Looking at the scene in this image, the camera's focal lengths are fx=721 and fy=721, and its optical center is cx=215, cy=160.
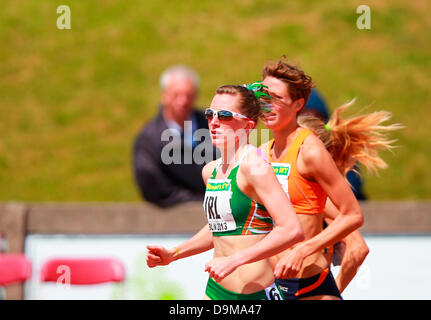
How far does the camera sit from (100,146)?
14.9 m

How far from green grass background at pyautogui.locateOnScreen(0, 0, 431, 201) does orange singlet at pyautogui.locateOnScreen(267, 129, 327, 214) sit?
8.97 m

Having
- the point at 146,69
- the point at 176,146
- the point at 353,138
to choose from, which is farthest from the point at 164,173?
the point at 146,69

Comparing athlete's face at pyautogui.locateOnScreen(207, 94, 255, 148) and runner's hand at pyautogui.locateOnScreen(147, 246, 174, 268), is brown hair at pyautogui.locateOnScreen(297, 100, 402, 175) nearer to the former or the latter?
athlete's face at pyautogui.locateOnScreen(207, 94, 255, 148)

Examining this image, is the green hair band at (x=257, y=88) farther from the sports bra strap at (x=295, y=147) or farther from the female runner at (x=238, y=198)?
the sports bra strap at (x=295, y=147)

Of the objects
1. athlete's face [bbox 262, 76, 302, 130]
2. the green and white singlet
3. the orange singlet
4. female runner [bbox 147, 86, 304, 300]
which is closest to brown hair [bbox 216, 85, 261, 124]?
female runner [bbox 147, 86, 304, 300]

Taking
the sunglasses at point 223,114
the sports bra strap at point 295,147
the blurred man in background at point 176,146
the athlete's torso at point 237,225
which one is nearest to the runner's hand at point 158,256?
the athlete's torso at point 237,225

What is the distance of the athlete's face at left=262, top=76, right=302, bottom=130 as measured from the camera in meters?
4.45

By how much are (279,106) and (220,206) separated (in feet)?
2.74

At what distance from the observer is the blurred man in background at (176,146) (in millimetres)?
8977

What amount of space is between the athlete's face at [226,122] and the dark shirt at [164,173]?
4.97m

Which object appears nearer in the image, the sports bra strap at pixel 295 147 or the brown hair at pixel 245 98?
the brown hair at pixel 245 98

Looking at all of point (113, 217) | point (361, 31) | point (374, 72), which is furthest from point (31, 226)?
point (361, 31)

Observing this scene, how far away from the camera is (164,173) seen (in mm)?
9242
